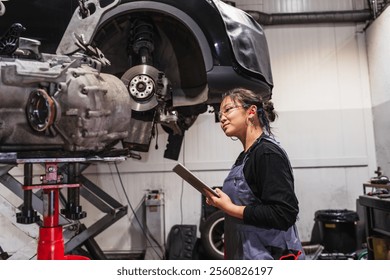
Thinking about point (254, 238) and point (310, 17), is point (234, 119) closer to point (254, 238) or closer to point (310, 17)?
point (254, 238)

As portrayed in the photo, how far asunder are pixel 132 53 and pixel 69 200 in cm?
71

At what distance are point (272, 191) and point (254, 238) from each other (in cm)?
13

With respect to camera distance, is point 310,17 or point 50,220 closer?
point 50,220

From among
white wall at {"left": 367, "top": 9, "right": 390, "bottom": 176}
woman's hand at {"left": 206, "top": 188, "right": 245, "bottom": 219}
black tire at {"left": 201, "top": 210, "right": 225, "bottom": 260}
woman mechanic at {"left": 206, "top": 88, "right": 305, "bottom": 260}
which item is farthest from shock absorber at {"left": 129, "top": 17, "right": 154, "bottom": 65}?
white wall at {"left": 367, "top": 9, "right": 390, "bottom": 176}

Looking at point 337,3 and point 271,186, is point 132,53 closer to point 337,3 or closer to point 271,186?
point 271,186

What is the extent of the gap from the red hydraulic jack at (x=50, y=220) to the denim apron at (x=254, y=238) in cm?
42

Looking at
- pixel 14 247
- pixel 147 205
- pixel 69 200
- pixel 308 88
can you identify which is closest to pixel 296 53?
pixel 308 88

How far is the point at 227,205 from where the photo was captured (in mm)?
649

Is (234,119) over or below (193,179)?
over

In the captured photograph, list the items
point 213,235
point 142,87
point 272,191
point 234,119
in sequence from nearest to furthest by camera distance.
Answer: point 272,191 < point 234,119 < point 142,87 < point 213,235

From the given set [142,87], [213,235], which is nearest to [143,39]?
[142,87]

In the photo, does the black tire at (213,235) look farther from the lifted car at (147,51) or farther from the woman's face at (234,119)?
the woman's face at (234,119)

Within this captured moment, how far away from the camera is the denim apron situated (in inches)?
25.2

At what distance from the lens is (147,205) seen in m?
2.08
